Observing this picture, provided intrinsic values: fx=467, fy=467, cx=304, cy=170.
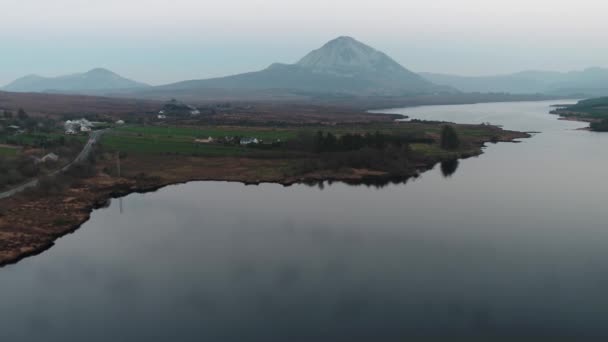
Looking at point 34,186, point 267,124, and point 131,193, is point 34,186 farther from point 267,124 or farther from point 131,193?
point 267,124

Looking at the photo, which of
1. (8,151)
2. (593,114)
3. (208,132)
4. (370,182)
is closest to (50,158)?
(8,151)

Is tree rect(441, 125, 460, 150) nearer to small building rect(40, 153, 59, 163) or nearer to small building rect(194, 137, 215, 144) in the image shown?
small building rect(194, 137, 215, 144)

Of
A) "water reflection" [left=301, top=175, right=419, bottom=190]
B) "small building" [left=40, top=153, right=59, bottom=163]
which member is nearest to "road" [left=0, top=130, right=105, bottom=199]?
"small building" [left=40, top=153, right=59, bottom=163]

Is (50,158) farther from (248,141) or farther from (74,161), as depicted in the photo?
(248,141)

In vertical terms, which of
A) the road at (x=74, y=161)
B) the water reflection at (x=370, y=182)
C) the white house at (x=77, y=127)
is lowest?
the water reflection at (x=370, y=182)

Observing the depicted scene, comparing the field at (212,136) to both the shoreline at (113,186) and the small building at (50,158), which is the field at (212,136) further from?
the small building at (50,158)

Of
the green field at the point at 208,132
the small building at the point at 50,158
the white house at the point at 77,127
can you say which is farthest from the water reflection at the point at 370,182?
the white house at the point at 77,127
